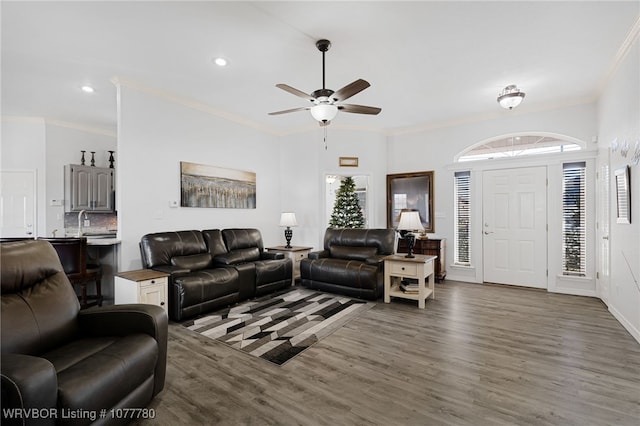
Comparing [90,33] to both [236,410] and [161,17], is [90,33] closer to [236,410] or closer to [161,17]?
[161,17]

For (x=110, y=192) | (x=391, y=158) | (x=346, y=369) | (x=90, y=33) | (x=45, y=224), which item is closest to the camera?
(x=346, y=369)

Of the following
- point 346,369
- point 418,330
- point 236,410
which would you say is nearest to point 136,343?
point 236,410

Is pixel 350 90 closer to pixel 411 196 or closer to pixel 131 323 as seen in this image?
pixel 131 323

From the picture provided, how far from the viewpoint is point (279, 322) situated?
11.5 feet

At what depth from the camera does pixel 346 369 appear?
2.48 m

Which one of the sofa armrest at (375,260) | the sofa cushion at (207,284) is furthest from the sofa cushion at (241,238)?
the sofa armrest at (375,260)

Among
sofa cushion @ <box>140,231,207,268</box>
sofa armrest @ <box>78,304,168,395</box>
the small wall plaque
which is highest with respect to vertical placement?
the small wall plaque

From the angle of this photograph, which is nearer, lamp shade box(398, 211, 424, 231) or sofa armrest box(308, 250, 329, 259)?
lamp shade box(398, 211, 424, 231)

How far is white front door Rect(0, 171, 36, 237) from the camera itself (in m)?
5.36

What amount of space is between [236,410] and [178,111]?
4.24 m

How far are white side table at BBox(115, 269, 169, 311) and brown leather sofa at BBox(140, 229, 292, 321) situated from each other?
0.12 m

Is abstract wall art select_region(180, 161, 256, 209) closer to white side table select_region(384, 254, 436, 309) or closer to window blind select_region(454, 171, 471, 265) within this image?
white side table select_region(384, 254, 436, 309)

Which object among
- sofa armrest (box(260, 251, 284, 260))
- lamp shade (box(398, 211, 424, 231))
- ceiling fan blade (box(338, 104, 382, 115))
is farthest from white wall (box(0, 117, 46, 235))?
lamp shade (box(398, 211, 424, 231))

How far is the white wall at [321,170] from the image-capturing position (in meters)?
6.21
